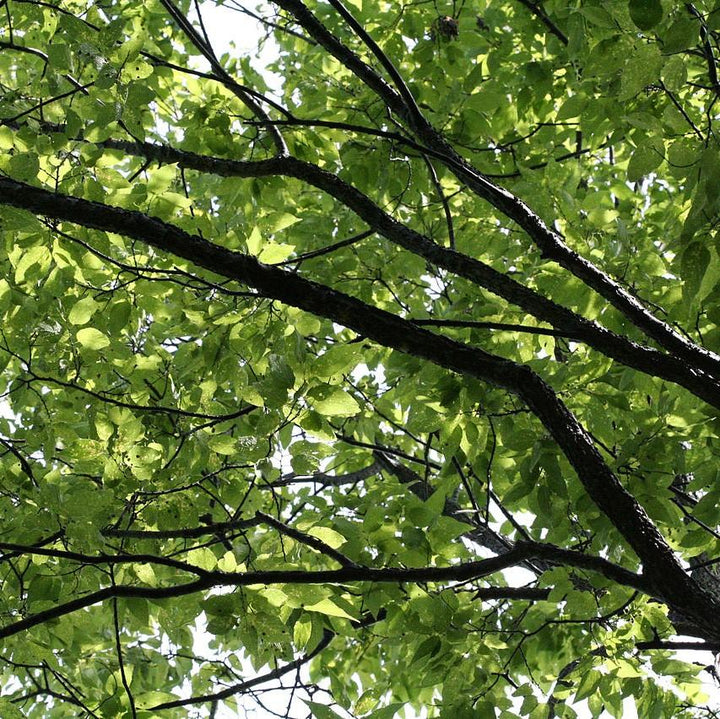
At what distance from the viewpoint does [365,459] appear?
5.30 metres

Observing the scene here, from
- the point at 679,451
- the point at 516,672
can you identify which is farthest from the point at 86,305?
the point at 516,672

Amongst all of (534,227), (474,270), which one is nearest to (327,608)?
(474,270)

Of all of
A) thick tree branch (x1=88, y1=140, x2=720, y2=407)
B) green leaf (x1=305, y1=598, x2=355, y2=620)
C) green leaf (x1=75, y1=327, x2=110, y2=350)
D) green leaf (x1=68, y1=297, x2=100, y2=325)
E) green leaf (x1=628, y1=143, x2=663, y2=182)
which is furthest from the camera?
green leaf (x1=75, y1=327, x2=110, y2=350)

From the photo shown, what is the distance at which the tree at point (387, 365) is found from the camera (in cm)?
223

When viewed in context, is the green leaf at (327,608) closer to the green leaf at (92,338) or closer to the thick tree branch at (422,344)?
the thick tree branch at (422,344)

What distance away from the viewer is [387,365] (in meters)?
3.26

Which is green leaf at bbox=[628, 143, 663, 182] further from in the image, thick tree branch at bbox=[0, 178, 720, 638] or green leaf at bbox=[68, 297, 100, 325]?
green leaf at bbox=[68, 297, 100, 325]

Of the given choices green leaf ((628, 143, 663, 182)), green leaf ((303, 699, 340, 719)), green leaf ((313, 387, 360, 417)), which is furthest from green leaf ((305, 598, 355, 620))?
green leaf ((628, 143, 663, 182))

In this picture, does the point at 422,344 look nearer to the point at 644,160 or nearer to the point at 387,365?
the point at 644,160

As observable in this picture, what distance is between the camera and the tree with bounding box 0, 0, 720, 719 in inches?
87.7

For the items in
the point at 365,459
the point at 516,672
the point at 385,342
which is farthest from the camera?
the point at 365,459

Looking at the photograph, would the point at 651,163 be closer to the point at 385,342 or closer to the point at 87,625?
the point at 385,342

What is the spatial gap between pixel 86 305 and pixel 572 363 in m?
1.84

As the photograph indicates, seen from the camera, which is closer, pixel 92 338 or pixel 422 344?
pixel 422 344
